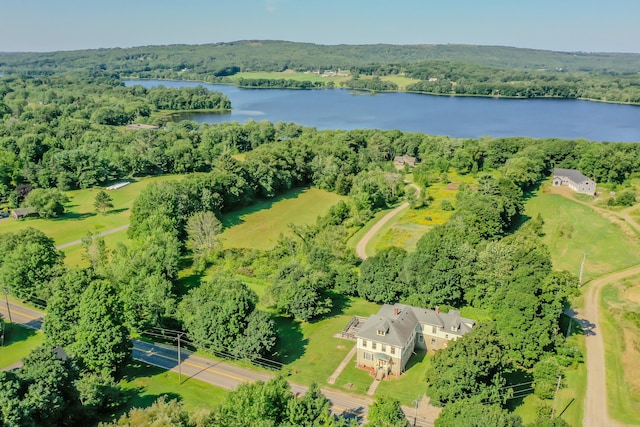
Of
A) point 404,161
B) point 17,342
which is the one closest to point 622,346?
point 17,342

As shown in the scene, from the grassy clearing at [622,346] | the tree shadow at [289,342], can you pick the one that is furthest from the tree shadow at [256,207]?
the grassy clearing at [622,346]

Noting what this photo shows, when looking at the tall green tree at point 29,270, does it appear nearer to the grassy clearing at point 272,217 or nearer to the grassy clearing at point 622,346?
the grassy clearing at point 272,217

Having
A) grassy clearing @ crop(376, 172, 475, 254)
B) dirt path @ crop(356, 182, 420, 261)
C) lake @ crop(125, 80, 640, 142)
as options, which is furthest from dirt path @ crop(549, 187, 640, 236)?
lake @ crop(125, 80, 640, 142)

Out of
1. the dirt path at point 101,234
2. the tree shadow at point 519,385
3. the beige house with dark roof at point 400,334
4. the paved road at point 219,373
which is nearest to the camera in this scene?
the paved road at point 219,373

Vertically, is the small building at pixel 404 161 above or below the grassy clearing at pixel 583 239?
above

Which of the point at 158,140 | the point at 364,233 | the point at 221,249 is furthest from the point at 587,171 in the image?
the point at 158,140

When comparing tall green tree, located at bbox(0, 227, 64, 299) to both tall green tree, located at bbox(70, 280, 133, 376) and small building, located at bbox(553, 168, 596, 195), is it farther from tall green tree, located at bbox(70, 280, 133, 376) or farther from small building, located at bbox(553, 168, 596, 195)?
small building, located at bbox(553, 168, 596, 195)
